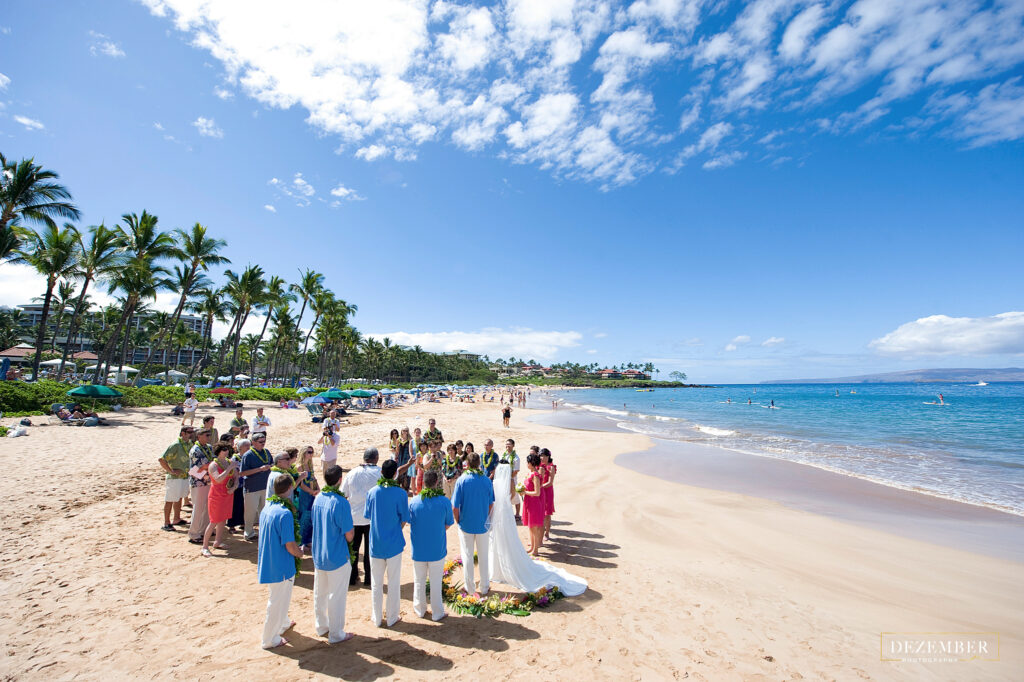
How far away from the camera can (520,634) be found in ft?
15.2

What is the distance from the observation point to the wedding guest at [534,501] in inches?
257

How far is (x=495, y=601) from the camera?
5137mm

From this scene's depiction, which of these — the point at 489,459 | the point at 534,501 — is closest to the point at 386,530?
the point at 534,501

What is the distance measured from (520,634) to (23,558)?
7262 mm

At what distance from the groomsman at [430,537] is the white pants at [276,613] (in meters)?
1.28

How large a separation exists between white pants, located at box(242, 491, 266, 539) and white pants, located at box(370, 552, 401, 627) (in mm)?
3352

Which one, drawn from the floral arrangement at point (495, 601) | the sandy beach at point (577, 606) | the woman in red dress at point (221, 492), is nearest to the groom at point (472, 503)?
the floral arrangement at point (495, 601)

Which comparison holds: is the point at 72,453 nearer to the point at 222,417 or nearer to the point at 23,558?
the point at 23,558

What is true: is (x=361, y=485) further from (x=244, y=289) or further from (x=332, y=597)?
(x=244, y=289)

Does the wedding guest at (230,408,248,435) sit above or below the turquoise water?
above

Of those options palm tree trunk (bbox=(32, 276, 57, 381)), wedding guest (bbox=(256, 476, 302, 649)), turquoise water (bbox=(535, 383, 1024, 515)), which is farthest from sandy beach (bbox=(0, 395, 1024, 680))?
palm tree trunk (bbox=(32, 276, 57, 381))

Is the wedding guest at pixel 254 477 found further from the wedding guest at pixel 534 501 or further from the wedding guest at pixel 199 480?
the wedding guest at pixel 534 501

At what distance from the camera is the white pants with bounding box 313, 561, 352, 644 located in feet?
13.9

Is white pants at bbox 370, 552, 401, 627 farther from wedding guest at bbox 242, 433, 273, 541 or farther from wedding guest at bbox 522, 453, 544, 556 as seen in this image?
wedding guest at bbox 242, 433, 273, 541
